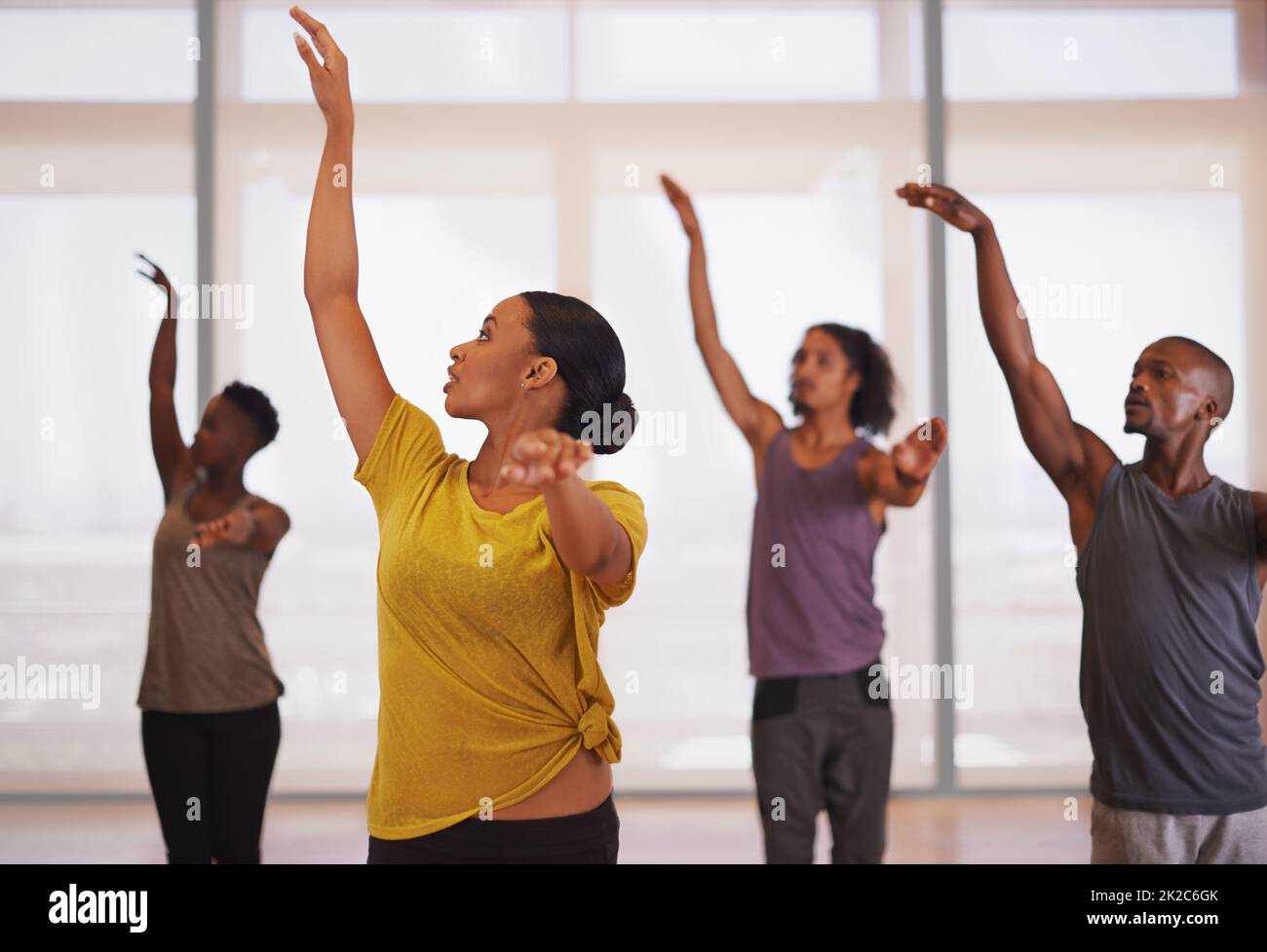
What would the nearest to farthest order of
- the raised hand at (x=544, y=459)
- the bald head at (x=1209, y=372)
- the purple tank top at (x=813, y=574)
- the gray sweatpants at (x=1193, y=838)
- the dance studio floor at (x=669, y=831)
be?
the raised hand at (x=544, y=459)
the gray sweatpants at (x=1193, y=838)
the bald head at (x=1209, y=372)
the purple tank top at (x=813, y=574)
the dance studio floor at (x=669, y=831)

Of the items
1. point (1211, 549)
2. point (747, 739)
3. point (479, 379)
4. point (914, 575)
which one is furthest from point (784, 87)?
point (479, 379)

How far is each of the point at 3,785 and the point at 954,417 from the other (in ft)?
11.1

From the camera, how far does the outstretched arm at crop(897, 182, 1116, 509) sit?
2.32 meters

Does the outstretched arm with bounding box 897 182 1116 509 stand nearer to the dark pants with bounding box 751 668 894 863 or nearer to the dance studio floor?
the dark pants with bounding box 751 668 894 863

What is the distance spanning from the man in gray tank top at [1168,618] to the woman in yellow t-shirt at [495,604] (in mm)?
1022

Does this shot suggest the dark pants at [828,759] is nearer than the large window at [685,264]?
Yes

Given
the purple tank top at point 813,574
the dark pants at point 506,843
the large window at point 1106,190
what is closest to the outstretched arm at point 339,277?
the dark pants at point 506,843

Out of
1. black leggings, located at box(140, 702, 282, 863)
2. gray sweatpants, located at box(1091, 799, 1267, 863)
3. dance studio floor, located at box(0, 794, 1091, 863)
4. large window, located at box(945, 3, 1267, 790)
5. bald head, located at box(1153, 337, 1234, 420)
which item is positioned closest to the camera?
gray sweatpants, located at box(1091, 799, 1267, 863)

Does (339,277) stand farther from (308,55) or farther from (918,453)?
(918,453)

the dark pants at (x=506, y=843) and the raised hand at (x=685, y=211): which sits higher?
the raised hand at (x=685, y=211)

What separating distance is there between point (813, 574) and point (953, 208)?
34.3 inches

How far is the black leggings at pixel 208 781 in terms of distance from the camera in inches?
101

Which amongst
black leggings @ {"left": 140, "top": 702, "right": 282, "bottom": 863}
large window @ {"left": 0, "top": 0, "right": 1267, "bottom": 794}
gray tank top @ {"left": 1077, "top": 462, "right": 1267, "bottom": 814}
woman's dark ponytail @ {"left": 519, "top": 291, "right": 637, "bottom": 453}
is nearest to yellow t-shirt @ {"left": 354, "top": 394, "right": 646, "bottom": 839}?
woman's dark ponytail @ {"left": 519, "top": 291, "right": 637, "bottom": 453}

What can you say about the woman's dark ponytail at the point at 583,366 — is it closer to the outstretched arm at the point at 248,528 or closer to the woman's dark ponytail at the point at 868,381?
the outstretched arm at the point at 248,528
